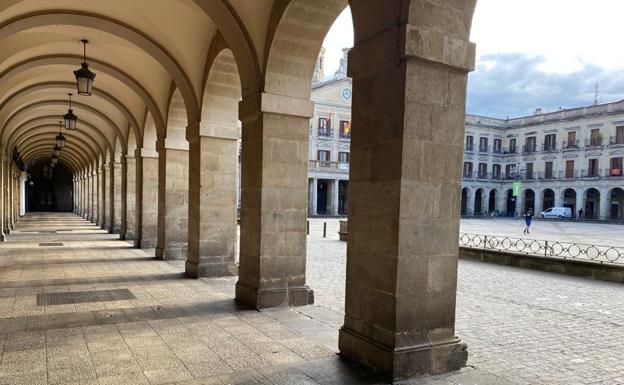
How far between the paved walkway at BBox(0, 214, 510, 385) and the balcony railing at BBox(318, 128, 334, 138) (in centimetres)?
3646

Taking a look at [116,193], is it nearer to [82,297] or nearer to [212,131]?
[212,131]

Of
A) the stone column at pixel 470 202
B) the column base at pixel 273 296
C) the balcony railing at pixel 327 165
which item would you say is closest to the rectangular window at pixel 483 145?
the stone column at pixel 470 202

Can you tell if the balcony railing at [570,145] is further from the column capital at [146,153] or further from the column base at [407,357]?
the column base at [407,357]

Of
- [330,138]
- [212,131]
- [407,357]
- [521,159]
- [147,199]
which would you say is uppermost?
[330,138]

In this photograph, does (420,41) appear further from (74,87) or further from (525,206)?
(525,206)

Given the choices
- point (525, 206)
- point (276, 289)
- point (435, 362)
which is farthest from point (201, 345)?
point (525, 206)

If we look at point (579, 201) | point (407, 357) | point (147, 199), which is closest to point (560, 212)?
point (579, 201)

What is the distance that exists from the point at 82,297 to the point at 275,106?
13.4 feet

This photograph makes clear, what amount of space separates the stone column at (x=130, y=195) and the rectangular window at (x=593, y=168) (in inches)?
1809

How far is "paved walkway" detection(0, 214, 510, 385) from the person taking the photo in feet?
12.8

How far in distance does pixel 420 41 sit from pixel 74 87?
39.0ft

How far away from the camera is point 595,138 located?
1811 inches

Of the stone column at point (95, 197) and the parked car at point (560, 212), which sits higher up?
the stone column at point (95, 197)

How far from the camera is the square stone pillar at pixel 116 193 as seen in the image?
58.6ft
